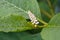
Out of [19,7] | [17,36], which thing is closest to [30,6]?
[19,7]

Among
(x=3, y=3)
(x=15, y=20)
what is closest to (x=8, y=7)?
(x=3, y=3)

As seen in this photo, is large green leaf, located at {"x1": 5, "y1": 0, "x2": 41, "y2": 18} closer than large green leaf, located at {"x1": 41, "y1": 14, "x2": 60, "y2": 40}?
No

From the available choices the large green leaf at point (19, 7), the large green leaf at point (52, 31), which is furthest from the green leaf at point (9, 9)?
the large green leaf at point (52, 31)

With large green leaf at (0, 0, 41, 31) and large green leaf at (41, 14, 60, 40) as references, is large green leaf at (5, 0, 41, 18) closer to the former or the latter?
large green leaf at (0, 0, 41, 31)

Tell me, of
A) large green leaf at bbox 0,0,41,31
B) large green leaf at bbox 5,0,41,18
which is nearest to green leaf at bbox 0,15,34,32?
large green leaf at bbox 0,0,41,31

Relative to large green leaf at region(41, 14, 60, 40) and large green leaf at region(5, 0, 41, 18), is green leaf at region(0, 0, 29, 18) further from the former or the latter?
large green leaf at region(41, 14, 60, 40)

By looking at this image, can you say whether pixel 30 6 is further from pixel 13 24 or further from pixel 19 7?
pixel 13 24

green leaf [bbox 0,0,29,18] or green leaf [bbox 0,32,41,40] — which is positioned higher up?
green leaf [bbox 0,0,29,18]
